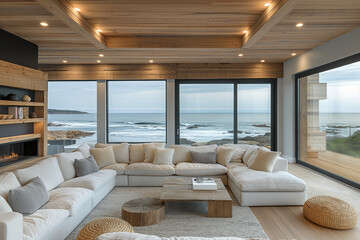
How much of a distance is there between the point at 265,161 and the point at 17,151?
4.77 metres

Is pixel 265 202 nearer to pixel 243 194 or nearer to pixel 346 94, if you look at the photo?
pixel 243 194

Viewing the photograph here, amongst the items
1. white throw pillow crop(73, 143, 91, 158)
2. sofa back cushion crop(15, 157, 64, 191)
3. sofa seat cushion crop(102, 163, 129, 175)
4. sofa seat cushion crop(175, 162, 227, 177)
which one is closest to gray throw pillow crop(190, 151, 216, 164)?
sofa seat cushion crop(175, 162, 227, 177)

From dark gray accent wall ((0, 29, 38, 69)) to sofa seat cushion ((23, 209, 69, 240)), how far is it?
3.00 metres

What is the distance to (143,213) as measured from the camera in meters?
2.94

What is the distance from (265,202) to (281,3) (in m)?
2.80

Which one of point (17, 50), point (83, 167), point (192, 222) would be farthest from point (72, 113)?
point (192, 222)

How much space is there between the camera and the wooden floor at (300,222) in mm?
2717

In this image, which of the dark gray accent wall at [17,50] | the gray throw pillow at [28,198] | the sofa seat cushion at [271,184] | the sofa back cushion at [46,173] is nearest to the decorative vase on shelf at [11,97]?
the dark gray accent wall at [17,50]

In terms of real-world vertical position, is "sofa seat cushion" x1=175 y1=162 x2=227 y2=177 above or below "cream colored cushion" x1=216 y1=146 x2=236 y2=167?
below

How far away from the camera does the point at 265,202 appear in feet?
11.8

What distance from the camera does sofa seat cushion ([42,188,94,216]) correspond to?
2707 mm

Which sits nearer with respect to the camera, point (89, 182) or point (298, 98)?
point (89, 182)

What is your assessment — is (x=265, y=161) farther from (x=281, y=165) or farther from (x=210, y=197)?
(x=210, y=197)

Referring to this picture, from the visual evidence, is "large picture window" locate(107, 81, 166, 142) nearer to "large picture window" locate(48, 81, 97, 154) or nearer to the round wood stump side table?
"large picture window" locate(48, 81, 97, 154)
